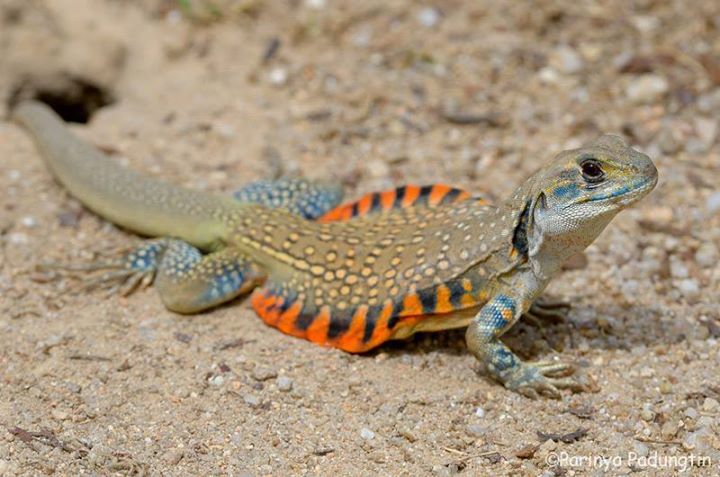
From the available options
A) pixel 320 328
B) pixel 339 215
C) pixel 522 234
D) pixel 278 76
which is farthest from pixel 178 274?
pixel 278 76

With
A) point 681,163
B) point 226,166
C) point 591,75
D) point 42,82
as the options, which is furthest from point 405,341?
point 42,82

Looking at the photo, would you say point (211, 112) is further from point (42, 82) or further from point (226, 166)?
point (42, 82)

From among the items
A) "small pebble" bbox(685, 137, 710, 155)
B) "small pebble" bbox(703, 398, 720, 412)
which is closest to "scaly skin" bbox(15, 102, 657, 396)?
"small pebble" bbox(703, 398, 720, 412)

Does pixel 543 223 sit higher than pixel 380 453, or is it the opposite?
pixel 543 223

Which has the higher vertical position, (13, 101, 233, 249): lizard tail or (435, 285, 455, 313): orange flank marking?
(435, 285, 455, 313): orange flank marking

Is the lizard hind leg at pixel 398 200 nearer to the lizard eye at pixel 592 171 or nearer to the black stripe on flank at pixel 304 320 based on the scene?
the black stripe on flank at pixel 304 320

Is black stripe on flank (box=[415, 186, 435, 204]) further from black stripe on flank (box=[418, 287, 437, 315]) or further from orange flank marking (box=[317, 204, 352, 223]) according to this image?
black stripe on flank (box=[418, 287, 437, 315])
